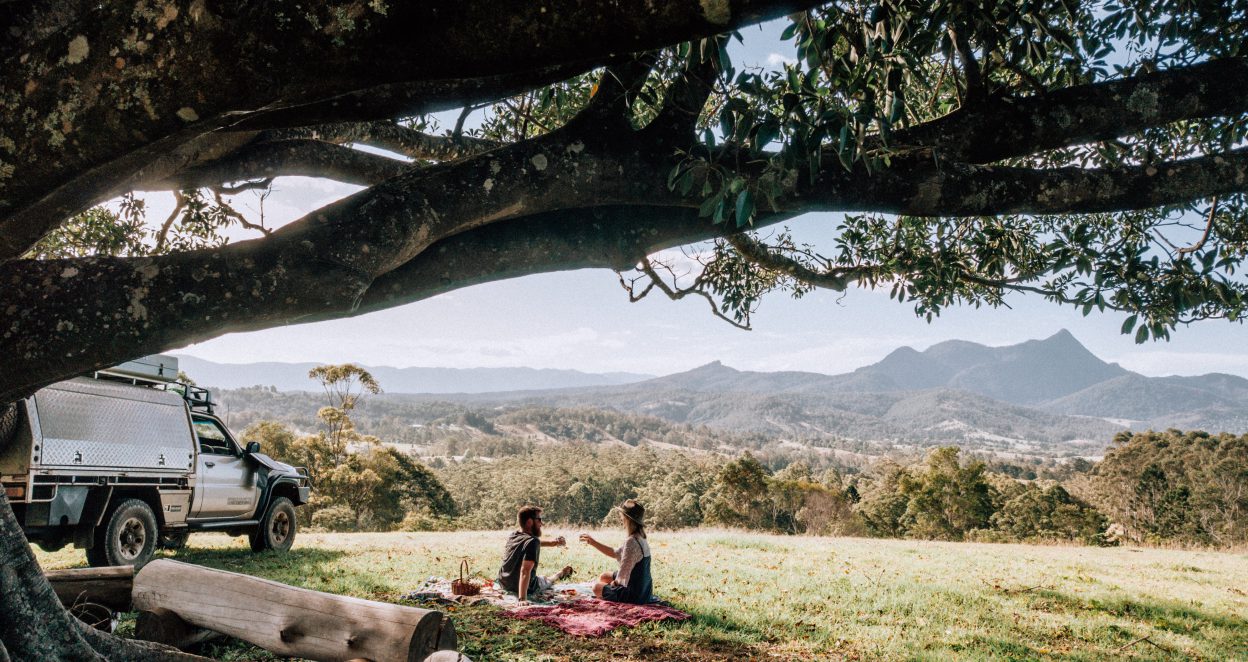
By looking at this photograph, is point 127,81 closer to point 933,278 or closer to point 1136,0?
point 933,278

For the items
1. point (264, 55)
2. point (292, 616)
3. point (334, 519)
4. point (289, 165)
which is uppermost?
point (289, 165)

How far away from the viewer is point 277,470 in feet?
38.1

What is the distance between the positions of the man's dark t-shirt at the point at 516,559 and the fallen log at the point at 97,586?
3307 millimetres

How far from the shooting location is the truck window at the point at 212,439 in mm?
10695

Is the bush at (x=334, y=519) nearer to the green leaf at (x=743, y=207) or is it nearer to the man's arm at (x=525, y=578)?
the man's arm at (x=525, y=578)

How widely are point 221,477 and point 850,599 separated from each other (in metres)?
8.83

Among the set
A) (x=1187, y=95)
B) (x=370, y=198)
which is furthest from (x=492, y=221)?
(x=1187, y=95)

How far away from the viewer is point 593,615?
21.4 ft

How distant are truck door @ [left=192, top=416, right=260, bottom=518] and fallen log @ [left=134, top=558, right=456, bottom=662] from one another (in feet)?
19.4

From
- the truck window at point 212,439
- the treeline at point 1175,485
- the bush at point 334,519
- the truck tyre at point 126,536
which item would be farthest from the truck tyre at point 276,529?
the treeline at point 1175,485

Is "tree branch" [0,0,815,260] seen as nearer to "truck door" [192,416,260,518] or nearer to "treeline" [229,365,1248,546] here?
"truck door" [192,416,260,518]

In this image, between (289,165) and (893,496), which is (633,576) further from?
(893,496)

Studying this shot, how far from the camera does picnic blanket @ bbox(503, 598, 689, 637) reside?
6.14 meters

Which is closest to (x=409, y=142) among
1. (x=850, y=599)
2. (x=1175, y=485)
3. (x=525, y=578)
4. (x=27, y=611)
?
(x=525, y=578)
